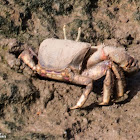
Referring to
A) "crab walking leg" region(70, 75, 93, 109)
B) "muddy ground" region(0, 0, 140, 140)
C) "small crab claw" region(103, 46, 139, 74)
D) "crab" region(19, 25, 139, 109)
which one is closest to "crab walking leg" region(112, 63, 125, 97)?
"crab" region(19, 25, 139, 109)

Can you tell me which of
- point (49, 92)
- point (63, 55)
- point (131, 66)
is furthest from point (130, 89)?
point (49, 92)

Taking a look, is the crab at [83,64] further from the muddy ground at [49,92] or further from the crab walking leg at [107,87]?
the muddy ground at [49,92]

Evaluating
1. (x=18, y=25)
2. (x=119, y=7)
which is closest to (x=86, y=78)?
(x=18, y=25)

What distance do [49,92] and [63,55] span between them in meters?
0.66

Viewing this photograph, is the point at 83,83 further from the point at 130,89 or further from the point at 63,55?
the point at 130,89

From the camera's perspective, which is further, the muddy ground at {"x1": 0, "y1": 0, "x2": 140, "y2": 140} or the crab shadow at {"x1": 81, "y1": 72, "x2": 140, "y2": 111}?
the crab shadow at {"x1": 81, "y1": 72, "x2": 140, "y2": 111}

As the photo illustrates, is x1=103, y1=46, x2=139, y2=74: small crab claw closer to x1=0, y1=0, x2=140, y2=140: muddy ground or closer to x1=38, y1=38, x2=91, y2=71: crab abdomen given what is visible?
x1=38, y1=38, x2=91, y2=71: crab abdomen

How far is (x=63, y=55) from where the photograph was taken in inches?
220

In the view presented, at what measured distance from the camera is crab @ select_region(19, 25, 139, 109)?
5.53 metres

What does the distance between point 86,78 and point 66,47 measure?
0.63 m

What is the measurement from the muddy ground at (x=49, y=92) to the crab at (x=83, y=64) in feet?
0.77

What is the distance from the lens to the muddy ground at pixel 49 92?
16.6 feet

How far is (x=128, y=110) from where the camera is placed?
5.64 metres

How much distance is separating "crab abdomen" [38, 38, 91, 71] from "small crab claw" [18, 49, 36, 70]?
176 mm
